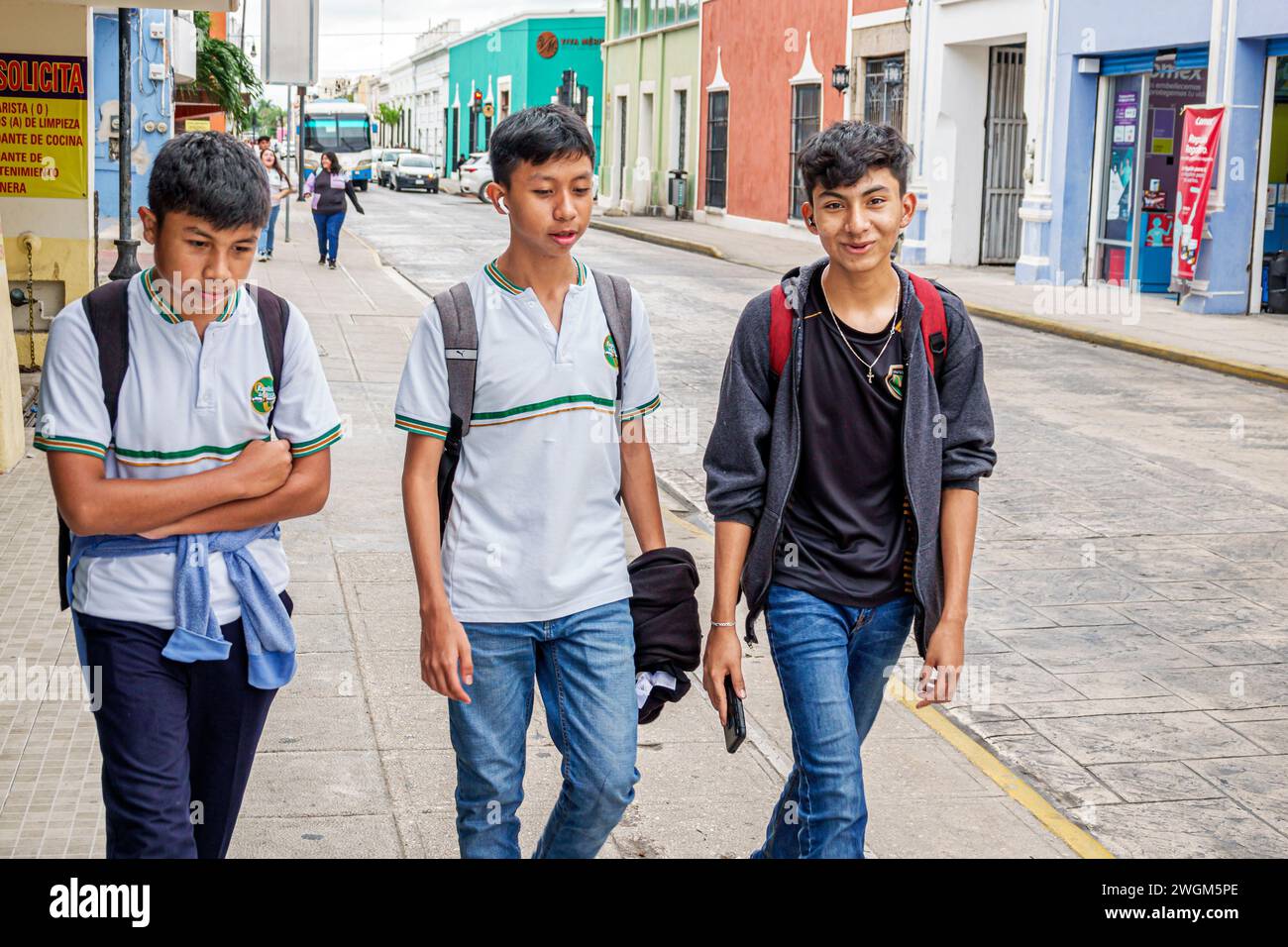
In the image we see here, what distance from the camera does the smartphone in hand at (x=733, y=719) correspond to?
3.38 meters

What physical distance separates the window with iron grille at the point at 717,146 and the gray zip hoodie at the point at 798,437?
3551 centimetres

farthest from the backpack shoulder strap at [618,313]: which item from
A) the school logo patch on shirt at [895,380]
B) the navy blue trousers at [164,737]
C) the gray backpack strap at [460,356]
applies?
the navy blue trousers at [164,737]

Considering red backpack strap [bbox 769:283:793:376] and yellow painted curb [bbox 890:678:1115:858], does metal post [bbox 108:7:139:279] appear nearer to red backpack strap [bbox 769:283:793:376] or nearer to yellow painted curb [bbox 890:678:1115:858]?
yellow painted curb [bbox 890:678:1115:858]

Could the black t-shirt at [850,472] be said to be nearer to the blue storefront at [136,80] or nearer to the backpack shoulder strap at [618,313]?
the backpack shoulder strap at [618,313]

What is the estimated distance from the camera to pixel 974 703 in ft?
18.7

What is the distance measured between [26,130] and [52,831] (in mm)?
8736

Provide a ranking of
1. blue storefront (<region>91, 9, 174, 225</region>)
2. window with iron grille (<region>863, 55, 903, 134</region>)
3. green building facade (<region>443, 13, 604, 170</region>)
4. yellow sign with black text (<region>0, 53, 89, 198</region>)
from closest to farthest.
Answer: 1. yellow sign with black text (<region>0, 53, 89, 198</region>)
2. blue storefront (<region>91, 9, 174, 225</region>)
3. window with iron grille (<region>863, 55, 903, 134</region>)
4. green building facade (<region>443, 13, 604, 170</region>)

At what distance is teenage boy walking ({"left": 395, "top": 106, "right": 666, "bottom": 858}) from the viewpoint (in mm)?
3199

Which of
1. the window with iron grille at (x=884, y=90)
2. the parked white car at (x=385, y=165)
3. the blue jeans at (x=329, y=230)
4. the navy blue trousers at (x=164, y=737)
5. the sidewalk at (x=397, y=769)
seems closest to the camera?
the navy blue trousers at (x=164, y=737)

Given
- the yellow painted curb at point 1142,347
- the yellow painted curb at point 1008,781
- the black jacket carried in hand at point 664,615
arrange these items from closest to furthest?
the black jacket carried in hand at point 664,615
the yellow painted curb at point 1008,781
the yellow painted curb at point 1142,347

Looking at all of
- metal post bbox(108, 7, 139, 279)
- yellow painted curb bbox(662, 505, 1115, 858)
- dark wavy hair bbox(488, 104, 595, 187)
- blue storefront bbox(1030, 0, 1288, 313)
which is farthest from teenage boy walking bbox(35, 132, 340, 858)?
blue storefront bbox(1030, 0, 1288, 313)

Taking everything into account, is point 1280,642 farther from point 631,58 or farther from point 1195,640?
point 631,58

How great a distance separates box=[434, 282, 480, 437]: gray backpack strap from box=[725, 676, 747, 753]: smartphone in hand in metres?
0.79
